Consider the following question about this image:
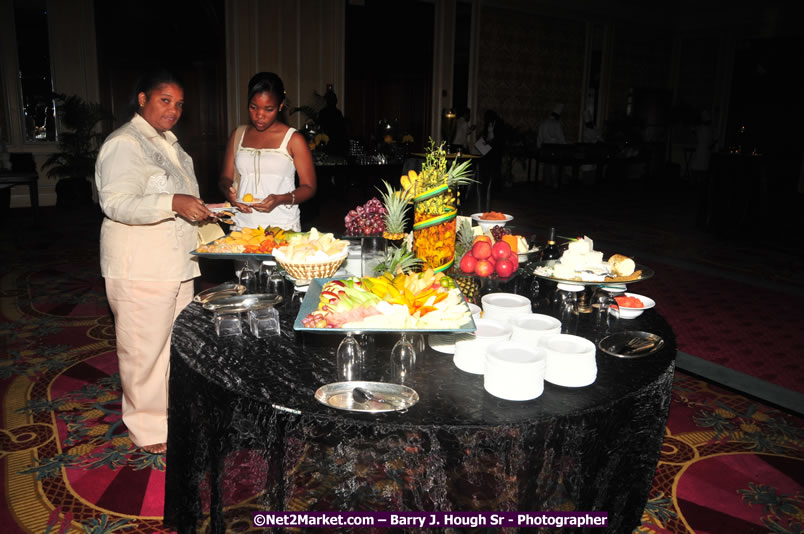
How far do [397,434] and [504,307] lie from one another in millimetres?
647

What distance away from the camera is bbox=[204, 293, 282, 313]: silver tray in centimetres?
189

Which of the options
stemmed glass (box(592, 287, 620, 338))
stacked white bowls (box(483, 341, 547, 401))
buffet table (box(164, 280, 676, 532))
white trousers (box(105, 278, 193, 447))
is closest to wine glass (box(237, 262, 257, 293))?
white trousers (box(105, 278, 193, 447))

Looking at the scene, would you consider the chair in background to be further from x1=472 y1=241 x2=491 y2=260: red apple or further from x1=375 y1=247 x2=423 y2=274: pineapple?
x1=472 y1=241 x2=491 y2=260: red apple

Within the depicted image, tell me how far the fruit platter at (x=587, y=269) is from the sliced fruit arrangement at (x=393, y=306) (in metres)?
0.59

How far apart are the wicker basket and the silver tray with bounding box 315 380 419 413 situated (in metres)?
0.66

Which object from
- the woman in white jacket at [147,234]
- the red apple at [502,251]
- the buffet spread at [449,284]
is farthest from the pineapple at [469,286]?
the woman in white jacket at [147,234]

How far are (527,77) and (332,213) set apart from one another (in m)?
7.45

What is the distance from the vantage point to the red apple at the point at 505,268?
83.5 inches

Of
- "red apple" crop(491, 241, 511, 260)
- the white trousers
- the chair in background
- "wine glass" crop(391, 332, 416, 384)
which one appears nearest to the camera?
"wine glass" crop(391, 332, 416, 384)

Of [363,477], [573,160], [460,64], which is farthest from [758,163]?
[363,477]

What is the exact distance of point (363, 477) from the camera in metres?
1.67

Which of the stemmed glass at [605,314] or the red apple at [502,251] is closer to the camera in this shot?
the stemmed glass at [605,314]

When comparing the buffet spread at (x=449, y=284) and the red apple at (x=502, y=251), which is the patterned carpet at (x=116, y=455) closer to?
the buffet spread at (x=449, y=284)

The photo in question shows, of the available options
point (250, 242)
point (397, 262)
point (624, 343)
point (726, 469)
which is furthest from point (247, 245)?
point (726, 469)
